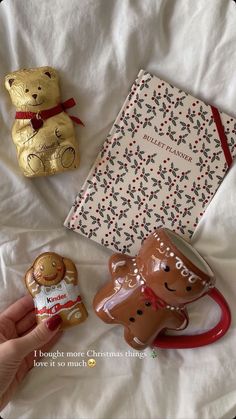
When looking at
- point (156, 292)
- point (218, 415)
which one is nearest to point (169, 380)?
point (218, 415)

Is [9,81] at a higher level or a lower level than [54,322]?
higher

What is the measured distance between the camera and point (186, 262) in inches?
31.1

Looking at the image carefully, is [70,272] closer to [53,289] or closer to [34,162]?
[53,289]

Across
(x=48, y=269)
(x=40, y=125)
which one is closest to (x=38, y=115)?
(x=40, y=125)

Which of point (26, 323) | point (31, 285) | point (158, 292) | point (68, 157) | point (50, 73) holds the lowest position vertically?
point (26, 323)

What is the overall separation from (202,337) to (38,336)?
1.05 feet

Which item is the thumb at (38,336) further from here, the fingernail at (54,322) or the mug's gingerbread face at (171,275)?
the mug's gingerbread face at (171,275)

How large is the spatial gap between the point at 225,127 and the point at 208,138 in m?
0.04

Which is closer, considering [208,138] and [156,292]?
[156,292]

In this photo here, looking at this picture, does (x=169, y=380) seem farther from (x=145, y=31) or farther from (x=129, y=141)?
(x=145, y=31)

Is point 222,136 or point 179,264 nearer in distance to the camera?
point 179,264

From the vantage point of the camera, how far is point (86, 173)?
947mm

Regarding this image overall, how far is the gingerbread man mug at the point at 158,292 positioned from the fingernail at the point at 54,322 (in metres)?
0.07

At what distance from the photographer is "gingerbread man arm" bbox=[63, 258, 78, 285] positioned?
88 centimetres
